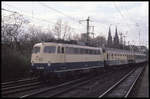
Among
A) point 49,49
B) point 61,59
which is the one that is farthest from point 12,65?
point 61,59

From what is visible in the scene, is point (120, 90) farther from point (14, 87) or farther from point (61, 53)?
point (14, 87)

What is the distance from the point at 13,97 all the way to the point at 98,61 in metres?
17.0

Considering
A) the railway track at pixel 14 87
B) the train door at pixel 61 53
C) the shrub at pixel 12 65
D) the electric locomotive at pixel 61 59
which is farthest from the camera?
the shrub at pixel 12 65

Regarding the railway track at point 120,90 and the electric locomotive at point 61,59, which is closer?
the railway track at point 120,90

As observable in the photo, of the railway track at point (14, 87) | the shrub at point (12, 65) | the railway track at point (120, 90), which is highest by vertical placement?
the shrub at point (12, 65)

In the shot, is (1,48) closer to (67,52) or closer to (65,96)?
(67,52)

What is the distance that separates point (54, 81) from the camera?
70.1ft

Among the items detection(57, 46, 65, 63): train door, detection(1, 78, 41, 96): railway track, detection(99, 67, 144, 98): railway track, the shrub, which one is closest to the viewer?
detection(1, 78, 41, 96): railway track

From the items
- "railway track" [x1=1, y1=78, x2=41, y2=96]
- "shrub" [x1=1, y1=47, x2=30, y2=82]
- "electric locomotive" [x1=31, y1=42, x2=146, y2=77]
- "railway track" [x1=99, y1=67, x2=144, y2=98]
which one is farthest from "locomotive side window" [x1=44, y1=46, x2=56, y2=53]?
"railway track" [x1=99, y1=67, x2=144, y2=98]

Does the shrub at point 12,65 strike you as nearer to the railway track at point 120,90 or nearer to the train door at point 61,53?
the train door at point 61,53

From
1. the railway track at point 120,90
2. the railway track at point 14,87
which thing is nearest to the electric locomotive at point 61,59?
the railway track at point 14,87

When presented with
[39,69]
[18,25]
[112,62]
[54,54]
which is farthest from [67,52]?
[112,62]

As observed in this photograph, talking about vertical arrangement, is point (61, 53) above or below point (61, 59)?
above

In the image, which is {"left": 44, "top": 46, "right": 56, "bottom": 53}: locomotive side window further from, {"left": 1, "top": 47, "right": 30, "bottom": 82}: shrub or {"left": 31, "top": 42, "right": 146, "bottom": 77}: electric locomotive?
{"left": 1, "top": 47, "right": 30, "bottom": 82}: shrub
